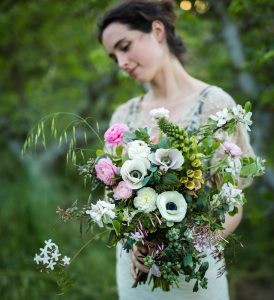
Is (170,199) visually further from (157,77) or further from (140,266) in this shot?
(157,77)

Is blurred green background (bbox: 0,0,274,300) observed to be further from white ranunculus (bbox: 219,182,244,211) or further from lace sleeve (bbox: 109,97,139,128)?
white ranunculus (bbox: 219,182,244,211)

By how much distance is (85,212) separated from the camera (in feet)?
5.33

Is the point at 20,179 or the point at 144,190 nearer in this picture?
the point at 144,190

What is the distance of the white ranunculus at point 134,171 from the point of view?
1553 mm

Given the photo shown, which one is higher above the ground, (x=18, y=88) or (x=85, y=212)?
(x=18, y=88)

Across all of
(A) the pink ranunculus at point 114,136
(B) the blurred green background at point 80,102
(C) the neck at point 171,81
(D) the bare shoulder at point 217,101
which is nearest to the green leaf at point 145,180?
(A) the pink ranunculus at point 114,136

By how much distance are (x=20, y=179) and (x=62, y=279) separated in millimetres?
3991

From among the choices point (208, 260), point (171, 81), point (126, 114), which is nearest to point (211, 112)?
point (171, 81)

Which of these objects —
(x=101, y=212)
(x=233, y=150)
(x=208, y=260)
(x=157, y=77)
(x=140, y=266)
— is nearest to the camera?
(x=101, y=212)

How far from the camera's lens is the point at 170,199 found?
5.15 ft

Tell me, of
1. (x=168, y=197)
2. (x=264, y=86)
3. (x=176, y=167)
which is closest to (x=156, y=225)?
(x=168, y=197)

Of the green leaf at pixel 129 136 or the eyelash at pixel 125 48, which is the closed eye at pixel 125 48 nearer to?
the eyelash at pixel 125 48

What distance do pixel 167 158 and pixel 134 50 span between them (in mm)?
851

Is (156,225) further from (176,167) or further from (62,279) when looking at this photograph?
(62,279)
